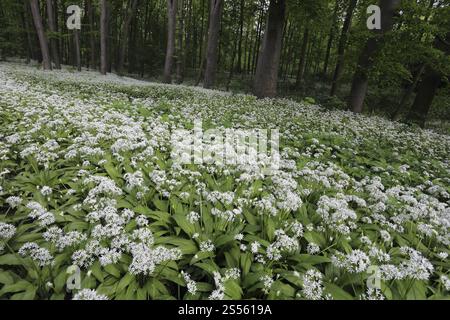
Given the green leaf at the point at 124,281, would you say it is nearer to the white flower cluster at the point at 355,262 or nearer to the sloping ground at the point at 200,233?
the sloping ground at the point at 200,233

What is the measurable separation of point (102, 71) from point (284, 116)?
19012 mm

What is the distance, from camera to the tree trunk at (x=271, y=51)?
45.4ft

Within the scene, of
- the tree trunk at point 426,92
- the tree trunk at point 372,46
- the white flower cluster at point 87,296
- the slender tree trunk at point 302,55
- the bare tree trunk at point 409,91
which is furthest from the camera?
the slender tree trunk at point 302,55

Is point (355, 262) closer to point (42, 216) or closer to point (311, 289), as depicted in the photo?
point (311, 289)

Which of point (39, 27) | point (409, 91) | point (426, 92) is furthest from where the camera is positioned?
point (39, 27)

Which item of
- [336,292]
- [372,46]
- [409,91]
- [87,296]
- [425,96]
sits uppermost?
[372,46]

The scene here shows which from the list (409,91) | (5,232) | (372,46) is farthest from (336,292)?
(409,91)

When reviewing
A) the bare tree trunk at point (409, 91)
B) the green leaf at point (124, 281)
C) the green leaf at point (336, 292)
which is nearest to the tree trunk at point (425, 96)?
the bare tree trunk at point (409, 91)

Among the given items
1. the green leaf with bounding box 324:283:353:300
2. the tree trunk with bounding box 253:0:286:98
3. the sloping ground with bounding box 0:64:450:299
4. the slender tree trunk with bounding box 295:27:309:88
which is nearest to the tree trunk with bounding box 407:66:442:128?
the tree trunk with bounding box 253:0:286:98

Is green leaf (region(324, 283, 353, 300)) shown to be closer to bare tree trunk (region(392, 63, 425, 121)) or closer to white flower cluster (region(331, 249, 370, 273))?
white flower cluster (region(331, 249, 370, 273))

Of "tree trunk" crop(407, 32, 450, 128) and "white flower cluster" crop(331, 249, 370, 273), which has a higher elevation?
"tree trunk" crop(407, 32, 450, 128)

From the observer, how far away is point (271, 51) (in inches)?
565

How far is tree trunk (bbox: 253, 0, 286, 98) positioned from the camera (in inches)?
545

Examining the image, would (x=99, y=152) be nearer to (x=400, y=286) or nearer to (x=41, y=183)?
(x=41, y=183)
